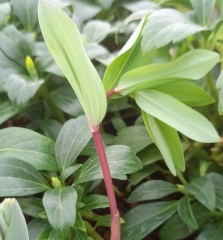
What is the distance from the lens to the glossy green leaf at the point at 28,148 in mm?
642

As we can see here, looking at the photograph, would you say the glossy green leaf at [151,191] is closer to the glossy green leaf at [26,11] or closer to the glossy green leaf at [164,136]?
the glossy green leaf at [164,136]

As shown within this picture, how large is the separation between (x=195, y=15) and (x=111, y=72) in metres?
0.17

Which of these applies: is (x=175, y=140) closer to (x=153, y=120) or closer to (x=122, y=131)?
(x=153, y=120)

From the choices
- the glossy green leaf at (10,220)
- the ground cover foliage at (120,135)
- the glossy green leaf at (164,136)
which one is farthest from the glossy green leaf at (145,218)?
the glossy green leaf at (10,220)

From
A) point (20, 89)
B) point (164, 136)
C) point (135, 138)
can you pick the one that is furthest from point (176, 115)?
point (20, 89)

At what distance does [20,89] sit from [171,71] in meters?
0.24

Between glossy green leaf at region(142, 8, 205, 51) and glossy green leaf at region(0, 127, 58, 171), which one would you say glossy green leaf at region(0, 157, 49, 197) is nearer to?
glossy green leaf at region(0, 127, 58, 171)

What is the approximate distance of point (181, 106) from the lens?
624mm

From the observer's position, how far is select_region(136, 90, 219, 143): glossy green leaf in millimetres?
602

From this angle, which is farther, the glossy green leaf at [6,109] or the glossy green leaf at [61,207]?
the glossy green leaf at [6,109]

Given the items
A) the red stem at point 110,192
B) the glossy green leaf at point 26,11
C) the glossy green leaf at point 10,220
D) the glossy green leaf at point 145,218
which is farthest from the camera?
the glossy green leaf at point 26,11

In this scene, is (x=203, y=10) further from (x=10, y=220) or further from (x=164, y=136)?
(x=10, y=220)

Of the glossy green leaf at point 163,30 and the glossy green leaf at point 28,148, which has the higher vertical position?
the glossy green leaf at point 163,30

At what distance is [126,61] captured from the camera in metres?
0.64
